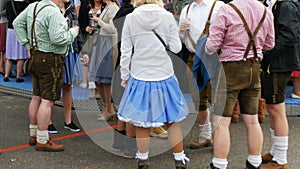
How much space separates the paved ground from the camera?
4531mm

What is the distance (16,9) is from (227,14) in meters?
4.78

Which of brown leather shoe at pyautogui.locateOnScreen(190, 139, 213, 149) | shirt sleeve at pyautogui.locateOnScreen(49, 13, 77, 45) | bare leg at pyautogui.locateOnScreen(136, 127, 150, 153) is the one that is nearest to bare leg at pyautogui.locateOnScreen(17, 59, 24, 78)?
shirt sleeve at pyautogui.locateOnScreen(49, 13, 77, 45)

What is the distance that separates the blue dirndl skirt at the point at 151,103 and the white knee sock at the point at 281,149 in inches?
39.2

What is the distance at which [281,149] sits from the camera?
429cm

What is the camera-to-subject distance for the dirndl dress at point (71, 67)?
5.26 m

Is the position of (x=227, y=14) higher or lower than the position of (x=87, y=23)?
higher

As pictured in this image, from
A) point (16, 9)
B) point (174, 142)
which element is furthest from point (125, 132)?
point (16, 9)

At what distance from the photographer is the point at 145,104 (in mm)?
4047

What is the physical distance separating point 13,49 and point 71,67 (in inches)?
121

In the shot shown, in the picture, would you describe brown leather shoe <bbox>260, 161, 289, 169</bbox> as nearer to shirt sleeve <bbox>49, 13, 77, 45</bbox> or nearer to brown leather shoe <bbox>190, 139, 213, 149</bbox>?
brown leather shoe <bbox>190, 139, 213, 149</bbox>

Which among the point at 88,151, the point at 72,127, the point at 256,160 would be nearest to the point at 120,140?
the point at 88,151

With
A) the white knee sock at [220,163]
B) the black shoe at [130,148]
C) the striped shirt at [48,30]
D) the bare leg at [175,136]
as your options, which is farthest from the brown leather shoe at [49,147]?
the white knee sock at [220,163]

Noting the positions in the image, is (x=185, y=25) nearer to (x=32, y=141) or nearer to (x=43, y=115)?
(x=43, y=115)

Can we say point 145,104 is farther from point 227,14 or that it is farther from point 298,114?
point 298,114
